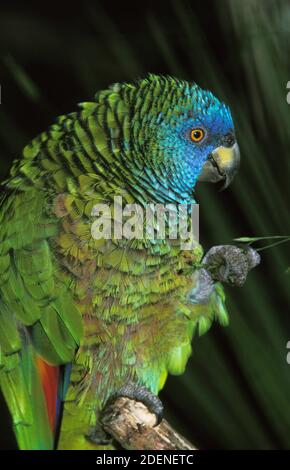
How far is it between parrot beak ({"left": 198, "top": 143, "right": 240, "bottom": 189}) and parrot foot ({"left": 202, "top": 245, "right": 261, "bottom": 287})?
0.11m

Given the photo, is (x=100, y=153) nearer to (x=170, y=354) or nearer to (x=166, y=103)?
(x=166, y=103)

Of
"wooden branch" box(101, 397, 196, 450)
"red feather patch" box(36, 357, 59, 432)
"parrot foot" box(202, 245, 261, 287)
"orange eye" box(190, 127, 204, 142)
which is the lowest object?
"wooden branch" box(101, 397, 196, 450)

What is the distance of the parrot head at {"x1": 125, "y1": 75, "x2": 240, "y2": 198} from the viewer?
0.90m

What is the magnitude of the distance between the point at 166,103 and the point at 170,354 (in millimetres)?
442

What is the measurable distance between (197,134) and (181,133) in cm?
3

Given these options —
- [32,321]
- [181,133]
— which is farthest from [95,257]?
[181,133]

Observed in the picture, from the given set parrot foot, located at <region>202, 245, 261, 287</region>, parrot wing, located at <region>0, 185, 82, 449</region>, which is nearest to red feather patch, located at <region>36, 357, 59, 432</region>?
parrot wing, located at <region>0, 185, 82, 449</region>

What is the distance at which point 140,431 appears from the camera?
0.78 metres

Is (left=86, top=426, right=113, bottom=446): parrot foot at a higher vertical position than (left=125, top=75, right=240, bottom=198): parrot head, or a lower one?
lower

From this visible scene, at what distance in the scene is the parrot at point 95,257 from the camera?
88 centimetres

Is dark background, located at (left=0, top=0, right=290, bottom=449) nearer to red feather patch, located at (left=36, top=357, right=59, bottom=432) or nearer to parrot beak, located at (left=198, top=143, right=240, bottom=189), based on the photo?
parrot beak, located at (left=198, top=143, right=240, bottom=189)

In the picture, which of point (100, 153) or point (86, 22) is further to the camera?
point (86, 22)

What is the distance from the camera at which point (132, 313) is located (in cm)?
92
